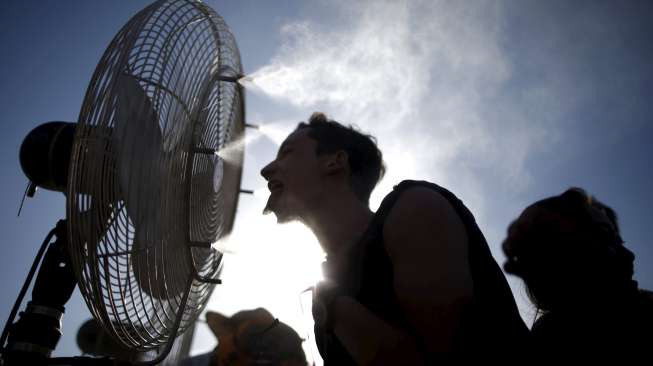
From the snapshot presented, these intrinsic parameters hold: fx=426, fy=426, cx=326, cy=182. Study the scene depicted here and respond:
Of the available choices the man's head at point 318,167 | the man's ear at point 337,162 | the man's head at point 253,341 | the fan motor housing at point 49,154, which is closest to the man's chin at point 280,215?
the man's head at point 318,167

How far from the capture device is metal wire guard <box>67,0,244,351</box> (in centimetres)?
138

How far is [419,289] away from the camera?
1029 millimetres

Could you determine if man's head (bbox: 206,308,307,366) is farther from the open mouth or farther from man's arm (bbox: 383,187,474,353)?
man's arm (bbox: 383,187,474,353)

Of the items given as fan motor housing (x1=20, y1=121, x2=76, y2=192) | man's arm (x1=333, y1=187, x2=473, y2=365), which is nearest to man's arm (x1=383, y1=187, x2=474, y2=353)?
man's arm (x1=333, y1=187, x2=473, y2=365)

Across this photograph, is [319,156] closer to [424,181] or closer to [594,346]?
[424,181]

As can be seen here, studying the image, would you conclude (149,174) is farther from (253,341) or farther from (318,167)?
(253,341)

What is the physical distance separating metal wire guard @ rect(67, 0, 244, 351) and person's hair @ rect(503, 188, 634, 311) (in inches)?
59.1

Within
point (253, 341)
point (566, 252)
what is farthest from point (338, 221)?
point (253, 341)

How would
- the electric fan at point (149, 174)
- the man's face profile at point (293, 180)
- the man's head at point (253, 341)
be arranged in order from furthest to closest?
the man's head at point (253, 341), the man's face profile at point (293, 180), the electric fan at point (149, 174)

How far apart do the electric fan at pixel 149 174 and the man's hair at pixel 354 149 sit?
52cm

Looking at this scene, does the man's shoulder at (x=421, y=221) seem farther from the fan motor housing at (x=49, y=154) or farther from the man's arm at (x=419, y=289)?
the fan motor housing at (x=49, y=154)

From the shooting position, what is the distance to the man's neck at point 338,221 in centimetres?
175

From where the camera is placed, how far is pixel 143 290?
1.60 meters

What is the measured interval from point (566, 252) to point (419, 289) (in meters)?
1.17
